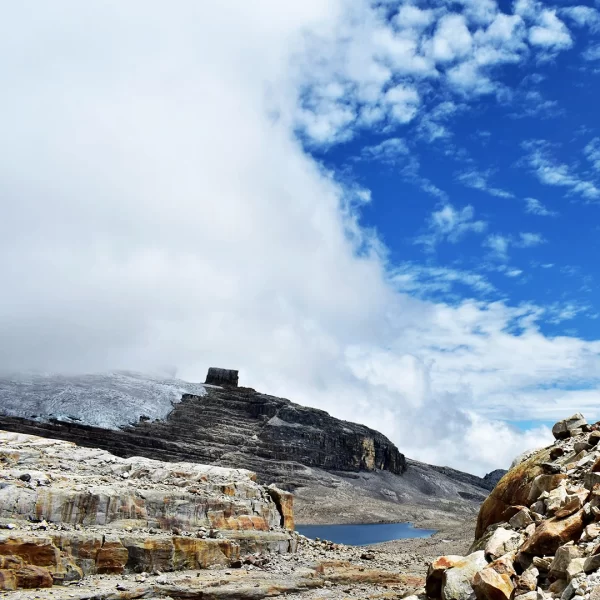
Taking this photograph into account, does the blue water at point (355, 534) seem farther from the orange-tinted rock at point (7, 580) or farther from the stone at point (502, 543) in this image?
the stone at point (502, 543)

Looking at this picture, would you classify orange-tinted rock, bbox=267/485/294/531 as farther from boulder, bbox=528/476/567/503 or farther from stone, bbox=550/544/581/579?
stone, bbox=550/544/581/579

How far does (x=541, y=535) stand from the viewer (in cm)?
1138

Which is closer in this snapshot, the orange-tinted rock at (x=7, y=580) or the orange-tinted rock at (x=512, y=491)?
the orange-tinted rock at (x=512, y=491)

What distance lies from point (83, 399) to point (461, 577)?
173 meters

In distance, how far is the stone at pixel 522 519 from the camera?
12863 mm

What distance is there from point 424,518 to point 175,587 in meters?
152

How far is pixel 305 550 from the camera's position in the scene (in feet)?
122

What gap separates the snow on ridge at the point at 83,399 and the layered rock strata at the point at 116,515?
131690 millimetres

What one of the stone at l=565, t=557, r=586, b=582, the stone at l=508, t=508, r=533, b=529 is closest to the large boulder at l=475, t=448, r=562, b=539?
the stone at l=508, t=508, r=533, b=529

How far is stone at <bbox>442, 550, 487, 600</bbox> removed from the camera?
Result: 11.7 metres

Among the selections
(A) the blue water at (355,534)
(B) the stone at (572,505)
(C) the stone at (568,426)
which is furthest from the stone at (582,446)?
(A) the blue water at (355,534)

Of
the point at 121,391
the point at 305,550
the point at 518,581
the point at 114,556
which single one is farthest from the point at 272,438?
the point at 518,581

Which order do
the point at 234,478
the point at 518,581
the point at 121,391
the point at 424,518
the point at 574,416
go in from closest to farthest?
the point at 518,581 → the point at 574,416 → the point at 234,478 → the point at 424,518 → the point at 121,391

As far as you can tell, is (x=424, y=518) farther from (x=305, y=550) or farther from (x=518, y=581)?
(x=518, y=581)
